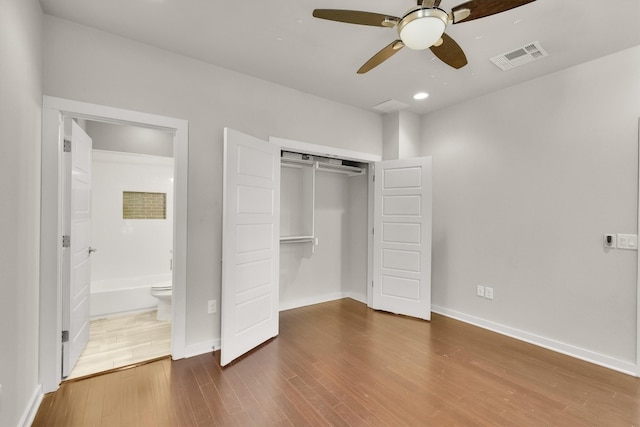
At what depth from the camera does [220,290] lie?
2945 millimetres

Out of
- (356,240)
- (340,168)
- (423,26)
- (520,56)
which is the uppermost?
(520,56)

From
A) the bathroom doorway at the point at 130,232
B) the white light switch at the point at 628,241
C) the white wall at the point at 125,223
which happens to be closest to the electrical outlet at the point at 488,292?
the white light switch at the point at 628,241

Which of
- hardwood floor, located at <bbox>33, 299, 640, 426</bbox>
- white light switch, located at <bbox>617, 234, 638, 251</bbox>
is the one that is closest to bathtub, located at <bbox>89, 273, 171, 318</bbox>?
hardwood floor, located at <bbox>33, 299, 640, 426</bbox>

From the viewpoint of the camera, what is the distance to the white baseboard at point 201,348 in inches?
108

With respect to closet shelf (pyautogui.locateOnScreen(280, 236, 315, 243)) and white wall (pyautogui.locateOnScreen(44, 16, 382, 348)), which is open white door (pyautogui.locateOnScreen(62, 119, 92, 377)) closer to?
white wall (pyautogui.locateOnScreen(44, 16, 382, 348))

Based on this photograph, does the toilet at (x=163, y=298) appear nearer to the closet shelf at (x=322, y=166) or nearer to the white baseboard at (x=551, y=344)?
the closet shelf at (x=322, y=166)

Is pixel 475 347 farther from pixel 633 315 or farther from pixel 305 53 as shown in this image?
pixel 305 53

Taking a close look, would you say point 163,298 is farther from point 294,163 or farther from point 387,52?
point 387,52

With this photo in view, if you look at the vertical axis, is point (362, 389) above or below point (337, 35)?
below

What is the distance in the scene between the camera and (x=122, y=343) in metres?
3.03

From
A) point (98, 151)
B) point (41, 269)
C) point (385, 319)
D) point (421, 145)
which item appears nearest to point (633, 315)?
point (385, 319)

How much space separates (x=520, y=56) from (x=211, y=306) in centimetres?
369

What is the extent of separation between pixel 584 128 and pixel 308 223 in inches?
125

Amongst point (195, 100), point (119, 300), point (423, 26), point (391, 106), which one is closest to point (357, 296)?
point (391, 106)
